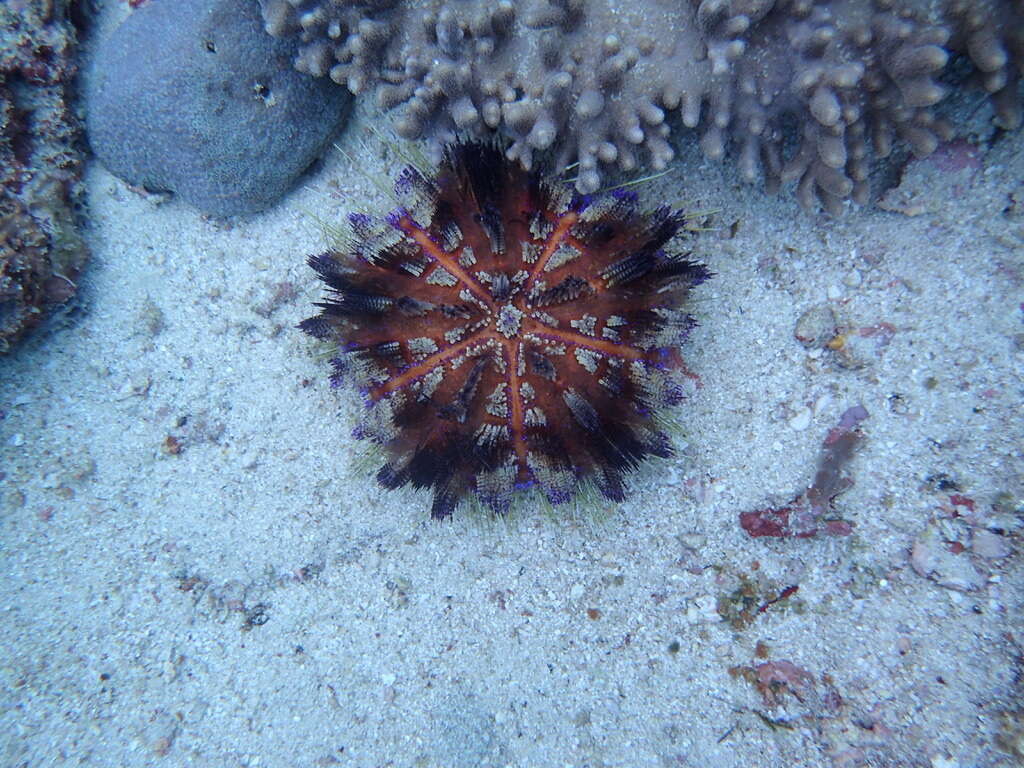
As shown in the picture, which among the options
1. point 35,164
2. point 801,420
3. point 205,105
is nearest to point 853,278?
point 801,420

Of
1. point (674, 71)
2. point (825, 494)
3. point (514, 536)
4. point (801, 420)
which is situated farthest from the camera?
point (514, 536)

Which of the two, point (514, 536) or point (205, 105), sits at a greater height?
point (205, 105)

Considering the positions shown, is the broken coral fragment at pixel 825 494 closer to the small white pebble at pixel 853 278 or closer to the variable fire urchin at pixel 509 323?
the small white pebble at pixel 853 278

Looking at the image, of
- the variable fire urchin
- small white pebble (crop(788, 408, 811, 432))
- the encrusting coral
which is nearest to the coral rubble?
the encrusting coral

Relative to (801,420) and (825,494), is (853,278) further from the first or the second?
(825,494)

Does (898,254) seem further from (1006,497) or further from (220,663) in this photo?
(220,663)

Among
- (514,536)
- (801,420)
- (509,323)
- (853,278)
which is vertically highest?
(853,278)
